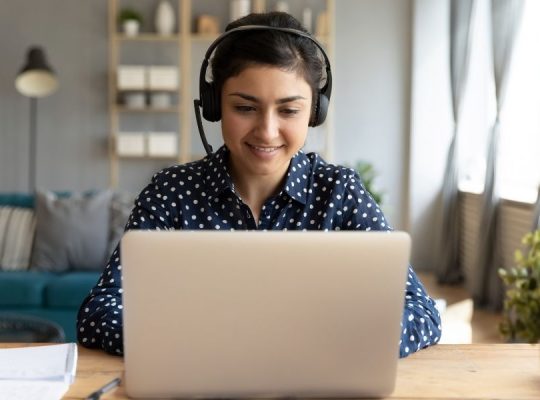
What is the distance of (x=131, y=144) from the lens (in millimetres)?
6766

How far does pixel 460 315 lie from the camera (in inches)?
192

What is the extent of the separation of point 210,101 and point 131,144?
5.17m

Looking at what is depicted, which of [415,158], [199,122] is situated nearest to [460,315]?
[415,158]

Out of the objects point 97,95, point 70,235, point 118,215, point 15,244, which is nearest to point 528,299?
point 118,215

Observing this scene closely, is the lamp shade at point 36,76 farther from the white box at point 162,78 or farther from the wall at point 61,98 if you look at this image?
the white box at point 162,78

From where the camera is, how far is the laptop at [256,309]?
3.26 ft

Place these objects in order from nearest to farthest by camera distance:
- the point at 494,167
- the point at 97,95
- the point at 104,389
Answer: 1. the point at 104,389
2. the point at 494,167
3. the point at 97,95

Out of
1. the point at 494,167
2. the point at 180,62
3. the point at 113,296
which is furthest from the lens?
the point at 180,62

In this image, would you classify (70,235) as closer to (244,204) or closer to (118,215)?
(118,215)

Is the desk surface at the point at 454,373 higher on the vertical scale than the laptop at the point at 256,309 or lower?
lower

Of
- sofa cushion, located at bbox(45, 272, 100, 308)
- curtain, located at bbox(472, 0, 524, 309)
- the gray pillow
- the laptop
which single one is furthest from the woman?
curtain, located at bbox(472, 0, 524, 309)

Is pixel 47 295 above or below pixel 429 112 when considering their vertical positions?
below

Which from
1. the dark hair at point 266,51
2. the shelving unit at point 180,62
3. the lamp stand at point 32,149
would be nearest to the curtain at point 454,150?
the shelving unit at point 180,62

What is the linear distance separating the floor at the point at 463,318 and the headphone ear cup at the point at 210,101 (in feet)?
5.33
